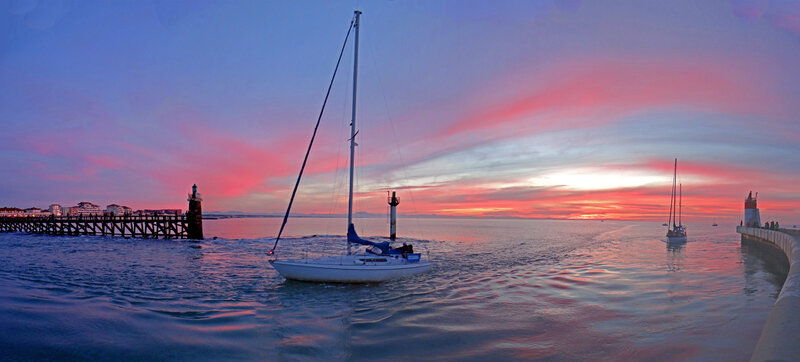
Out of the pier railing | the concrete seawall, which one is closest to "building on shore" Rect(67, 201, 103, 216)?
the pier railing

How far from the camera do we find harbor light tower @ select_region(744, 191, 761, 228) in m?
49.1

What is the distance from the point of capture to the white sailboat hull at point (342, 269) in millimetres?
17203

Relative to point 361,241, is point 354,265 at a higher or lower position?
lower

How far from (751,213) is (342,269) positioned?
57759mm

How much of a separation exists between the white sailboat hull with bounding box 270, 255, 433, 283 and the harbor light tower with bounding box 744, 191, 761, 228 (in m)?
54.0

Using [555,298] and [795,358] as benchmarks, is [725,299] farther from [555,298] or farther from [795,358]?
[795,358]

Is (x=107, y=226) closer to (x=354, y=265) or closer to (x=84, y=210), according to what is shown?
(x=354, y=265)

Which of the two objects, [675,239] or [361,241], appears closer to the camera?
[361,241]

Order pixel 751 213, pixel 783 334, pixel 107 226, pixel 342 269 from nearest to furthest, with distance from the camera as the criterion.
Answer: pixel 783 334 < pixel 342 269 < pixel 751 213 < pixel 107 226

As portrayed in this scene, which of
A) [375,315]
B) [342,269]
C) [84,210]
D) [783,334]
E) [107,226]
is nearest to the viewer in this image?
[783,334]

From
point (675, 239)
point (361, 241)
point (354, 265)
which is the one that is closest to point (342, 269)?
point (354, 265)

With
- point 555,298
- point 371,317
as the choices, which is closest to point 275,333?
point 371,317

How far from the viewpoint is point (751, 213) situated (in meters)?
49.7

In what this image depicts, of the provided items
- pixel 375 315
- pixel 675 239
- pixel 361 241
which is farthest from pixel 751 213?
pixel 375 315
